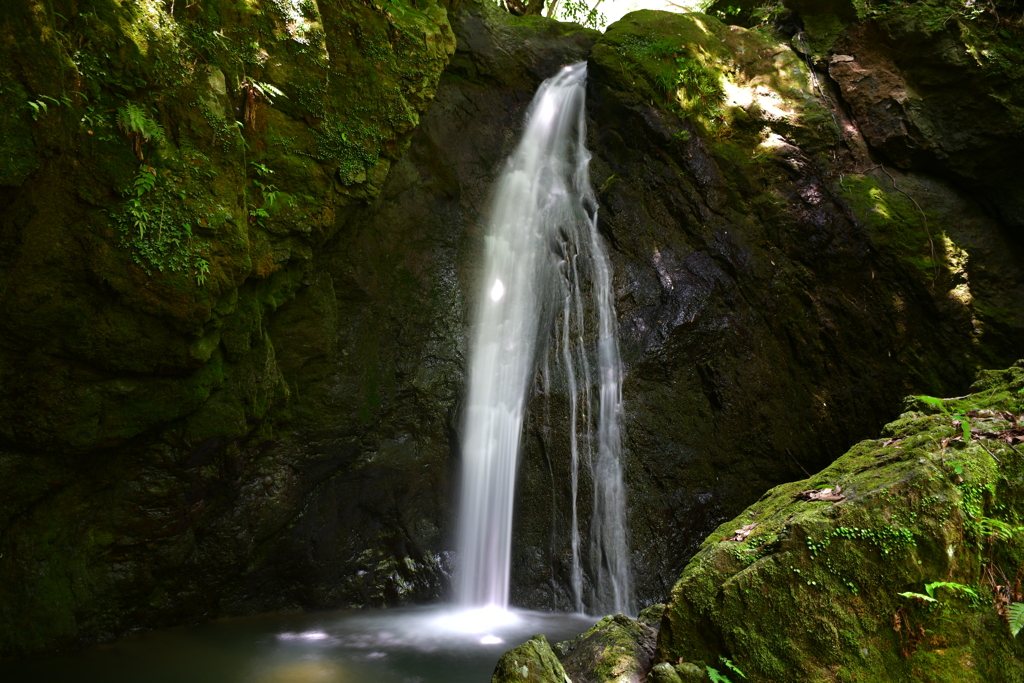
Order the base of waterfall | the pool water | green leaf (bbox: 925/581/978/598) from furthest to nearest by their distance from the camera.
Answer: the base of waterfall < the pool water < green leaf (bbox: 925/581/978/598)

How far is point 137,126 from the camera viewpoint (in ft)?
15.1

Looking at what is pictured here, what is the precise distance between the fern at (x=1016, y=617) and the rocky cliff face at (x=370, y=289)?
4.13 metres

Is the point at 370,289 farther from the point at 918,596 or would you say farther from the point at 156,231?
the point at 918,596

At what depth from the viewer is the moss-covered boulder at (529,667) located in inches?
116

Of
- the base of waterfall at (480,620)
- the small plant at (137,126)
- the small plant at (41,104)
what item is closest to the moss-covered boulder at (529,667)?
the base of waterfall at (480,620)

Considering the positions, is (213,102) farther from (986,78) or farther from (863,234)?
(986,78)

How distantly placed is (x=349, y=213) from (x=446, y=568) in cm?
420

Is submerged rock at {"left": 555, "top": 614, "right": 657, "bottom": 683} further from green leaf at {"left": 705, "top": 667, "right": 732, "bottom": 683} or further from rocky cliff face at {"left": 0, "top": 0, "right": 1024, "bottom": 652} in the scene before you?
rocky cliff face at {"left": 0, "top": 0, "right": 1024, "bottom": 652}

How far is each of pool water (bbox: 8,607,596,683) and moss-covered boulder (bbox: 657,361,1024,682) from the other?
104 inches

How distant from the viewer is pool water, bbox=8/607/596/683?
480 cm

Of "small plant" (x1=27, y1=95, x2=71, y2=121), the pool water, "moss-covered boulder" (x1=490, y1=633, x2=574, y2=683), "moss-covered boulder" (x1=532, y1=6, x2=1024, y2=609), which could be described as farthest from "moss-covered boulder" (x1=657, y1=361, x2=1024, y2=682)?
"small plant" (x1=27, y1=95, x2=71, y2=121)

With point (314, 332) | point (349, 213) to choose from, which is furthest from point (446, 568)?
point (349, 213)

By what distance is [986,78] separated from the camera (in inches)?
297

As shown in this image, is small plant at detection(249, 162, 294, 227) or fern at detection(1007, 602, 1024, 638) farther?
small plant at detection(249, 162, 294, 227)
